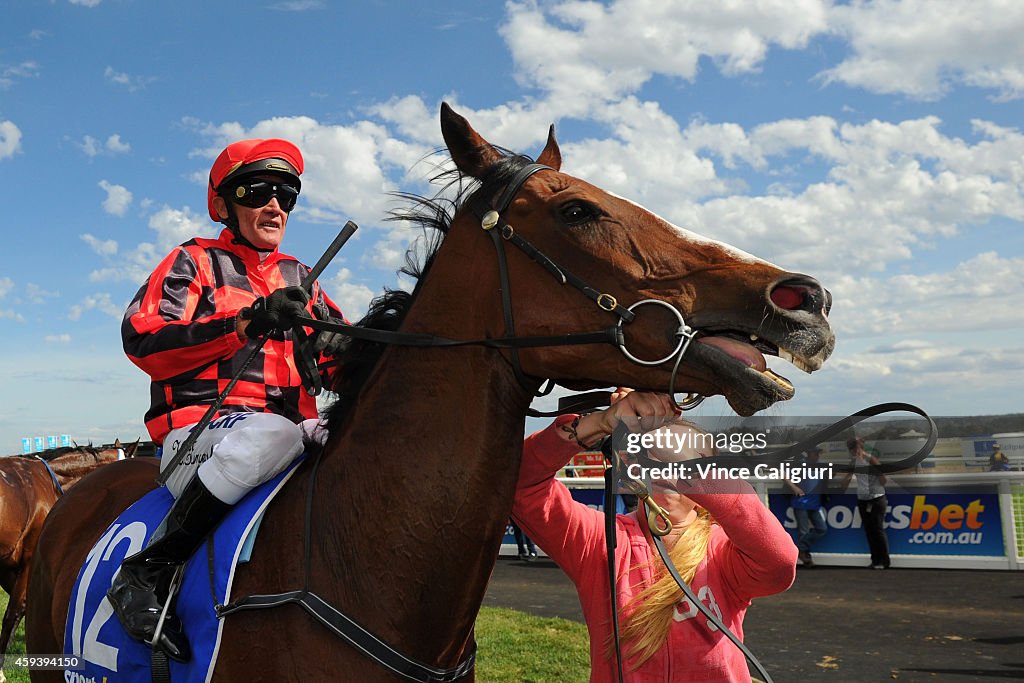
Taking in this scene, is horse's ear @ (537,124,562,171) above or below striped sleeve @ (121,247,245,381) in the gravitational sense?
above

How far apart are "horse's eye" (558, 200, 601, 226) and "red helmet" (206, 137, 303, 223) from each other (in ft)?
4.71

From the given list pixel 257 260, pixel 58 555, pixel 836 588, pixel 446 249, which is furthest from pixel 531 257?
pixel 836 588

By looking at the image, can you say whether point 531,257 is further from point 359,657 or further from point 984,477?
point 984,477

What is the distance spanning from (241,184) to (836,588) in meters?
11.2

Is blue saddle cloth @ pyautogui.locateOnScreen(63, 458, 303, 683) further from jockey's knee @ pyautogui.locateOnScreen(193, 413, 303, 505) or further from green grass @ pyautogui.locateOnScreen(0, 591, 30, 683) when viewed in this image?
green grass @ pyautogui.locateOnScreen(0, 591, 30, 683)

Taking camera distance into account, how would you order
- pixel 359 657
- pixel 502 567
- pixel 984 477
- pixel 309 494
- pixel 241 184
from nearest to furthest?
pixel 359 657 < pixel 309 494 < pixel 241 184 < pixel 984 477 < pixel 502 567

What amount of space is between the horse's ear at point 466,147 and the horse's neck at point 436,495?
0.47 metres

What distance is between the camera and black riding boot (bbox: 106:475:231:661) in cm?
236

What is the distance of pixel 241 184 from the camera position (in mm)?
3170

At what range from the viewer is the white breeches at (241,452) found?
239 cm

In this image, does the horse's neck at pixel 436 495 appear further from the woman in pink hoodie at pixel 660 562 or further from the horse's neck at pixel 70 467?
the horse's neck at pixel 70 467

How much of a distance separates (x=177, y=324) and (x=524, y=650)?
643 centimetres

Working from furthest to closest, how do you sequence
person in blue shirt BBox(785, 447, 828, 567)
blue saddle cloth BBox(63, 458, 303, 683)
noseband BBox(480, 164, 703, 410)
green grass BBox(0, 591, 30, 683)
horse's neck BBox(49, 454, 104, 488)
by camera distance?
1. person in blue shirt BBox(785, 447, 828, 567)
2. horse's neck BBox(49, 454, 104, 488)
3. green grass BBox(0, 591, 30, 683)
4. blue saddle cloth BBox(63, 458, 303, 683)
5. noseband BBox(480, 164, 703, 410)

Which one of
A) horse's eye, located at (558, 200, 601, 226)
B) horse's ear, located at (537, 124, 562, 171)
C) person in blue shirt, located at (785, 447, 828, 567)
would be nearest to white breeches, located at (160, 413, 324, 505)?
horse's eye, located at (558, 200, 601, 226)
